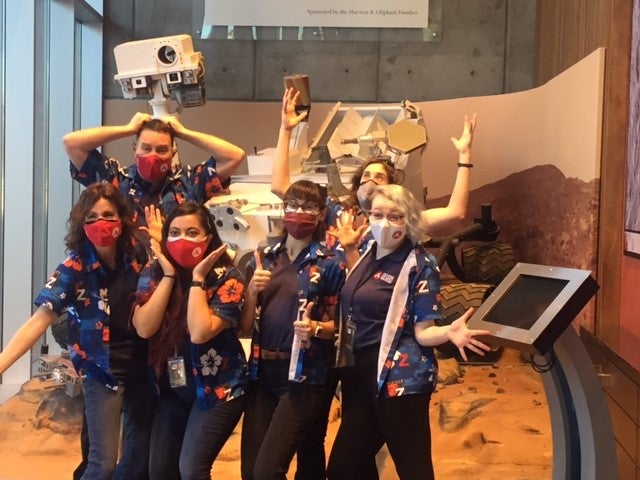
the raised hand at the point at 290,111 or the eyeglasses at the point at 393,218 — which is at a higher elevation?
the raised hand at the point at 290,111

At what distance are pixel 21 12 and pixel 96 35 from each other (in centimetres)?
218

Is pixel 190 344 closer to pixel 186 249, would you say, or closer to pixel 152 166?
pixel 186 249

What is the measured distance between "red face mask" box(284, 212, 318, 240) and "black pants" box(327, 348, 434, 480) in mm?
497

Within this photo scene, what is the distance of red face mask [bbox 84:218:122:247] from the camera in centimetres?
283

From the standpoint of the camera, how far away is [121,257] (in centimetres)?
295

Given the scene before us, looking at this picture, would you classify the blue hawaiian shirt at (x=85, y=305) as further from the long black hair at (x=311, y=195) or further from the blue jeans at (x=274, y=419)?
the long black hair at (x=311, y=195)

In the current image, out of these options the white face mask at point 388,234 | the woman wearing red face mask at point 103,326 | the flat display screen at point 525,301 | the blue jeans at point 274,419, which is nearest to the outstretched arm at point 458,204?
the white face mask at point 388,234

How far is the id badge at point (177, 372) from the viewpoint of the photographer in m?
2.80

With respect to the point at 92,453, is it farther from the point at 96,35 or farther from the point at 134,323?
the point at 96,35

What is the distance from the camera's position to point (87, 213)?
286cm

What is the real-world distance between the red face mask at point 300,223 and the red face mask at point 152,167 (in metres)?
0.73

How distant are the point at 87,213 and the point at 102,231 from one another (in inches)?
3.8

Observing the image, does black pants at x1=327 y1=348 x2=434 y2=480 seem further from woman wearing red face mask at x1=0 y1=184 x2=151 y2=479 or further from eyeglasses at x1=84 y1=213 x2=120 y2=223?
eyeglasses at x1=84 y1=213 x2=120 y2=223

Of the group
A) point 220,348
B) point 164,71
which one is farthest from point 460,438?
point 164,71
